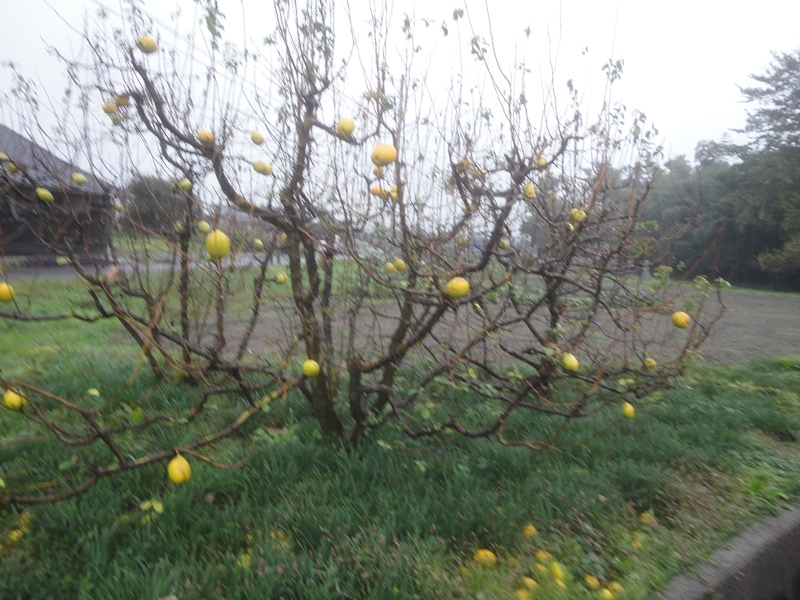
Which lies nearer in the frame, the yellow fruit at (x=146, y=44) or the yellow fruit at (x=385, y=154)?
the yellow fruit at (x=385, y=154)

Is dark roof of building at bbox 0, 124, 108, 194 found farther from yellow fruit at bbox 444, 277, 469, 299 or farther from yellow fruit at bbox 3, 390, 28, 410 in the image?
yellow fruit at bbox 444, 277, 469, 299

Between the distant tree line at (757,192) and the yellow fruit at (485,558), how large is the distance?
18.3 metres

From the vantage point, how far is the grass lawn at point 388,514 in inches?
82.0

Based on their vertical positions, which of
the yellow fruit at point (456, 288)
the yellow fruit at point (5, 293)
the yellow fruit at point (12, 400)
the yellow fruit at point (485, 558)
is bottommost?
the yellow fruit at point (485, 558)

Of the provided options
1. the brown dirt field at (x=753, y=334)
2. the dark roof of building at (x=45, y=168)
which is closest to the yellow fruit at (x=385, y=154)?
the dark roof of building at (x=45, y=168)

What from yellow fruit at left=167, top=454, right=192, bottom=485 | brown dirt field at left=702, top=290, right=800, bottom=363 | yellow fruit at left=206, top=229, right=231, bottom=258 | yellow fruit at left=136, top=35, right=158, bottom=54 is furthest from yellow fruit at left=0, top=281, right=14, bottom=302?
brown dirt field at left=702, top=290, right=800, bottom=363

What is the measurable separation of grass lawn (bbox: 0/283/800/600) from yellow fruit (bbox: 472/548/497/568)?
0.04 ft

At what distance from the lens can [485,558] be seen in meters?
2.32

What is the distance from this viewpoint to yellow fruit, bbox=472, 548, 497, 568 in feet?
7.59

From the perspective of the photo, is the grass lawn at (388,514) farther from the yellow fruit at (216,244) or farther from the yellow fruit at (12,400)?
the yellow fruit at (216,244)

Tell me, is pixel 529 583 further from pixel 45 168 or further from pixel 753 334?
pixel 753 334

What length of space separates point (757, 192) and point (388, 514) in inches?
878

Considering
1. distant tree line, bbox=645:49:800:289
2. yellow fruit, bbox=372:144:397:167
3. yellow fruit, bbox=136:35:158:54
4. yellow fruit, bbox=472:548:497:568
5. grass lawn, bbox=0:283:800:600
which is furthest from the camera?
distant tree line, bbox=645:49:800:289

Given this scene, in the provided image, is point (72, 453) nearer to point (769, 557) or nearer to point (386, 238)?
point (386, 238)
